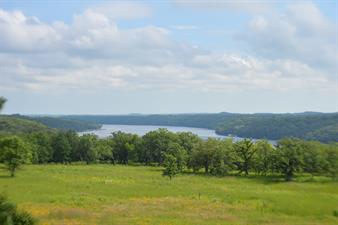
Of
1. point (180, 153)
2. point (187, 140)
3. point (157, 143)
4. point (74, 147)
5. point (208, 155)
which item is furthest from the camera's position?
point (74, 147)

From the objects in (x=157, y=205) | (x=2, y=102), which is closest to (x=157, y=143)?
(x=157, y=205)

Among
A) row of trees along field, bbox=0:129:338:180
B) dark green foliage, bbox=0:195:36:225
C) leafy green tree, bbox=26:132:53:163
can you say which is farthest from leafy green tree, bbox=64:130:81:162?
dark green foliage, bbox=0:195:36:225

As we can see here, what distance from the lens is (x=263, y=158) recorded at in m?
92.3

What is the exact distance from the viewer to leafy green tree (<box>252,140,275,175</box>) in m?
91.2

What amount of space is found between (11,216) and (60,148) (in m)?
108

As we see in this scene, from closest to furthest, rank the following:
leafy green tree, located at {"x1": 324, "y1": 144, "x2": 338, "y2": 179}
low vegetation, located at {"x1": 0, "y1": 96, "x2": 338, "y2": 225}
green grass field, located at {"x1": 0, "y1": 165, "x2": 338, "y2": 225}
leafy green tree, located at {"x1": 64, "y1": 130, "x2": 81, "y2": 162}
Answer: green grass field, located at {"x1": 0, "y1": 165, "x2": 338, "y2": 225} → low vegetation, located at {"x1": 0, "y1": 96, "x2": 338, "y2": 225} → leafy green tree, located at {"x1": 324, "y1": 144, "x2": 338, "y2": 179} → leafy green tree, located at {"x1": 64, "y1": 130, "x2": 81, "y2": 162}

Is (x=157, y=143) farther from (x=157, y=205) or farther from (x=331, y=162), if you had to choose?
(x=157, y=205)

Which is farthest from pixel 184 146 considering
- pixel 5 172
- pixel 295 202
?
pixel 295 202

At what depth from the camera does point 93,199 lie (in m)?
44.8

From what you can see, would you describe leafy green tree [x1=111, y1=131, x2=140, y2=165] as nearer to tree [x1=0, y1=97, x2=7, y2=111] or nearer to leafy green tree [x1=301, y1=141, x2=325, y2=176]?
leafy green tree [x1=301, y1=141, x2=325, y2=176]

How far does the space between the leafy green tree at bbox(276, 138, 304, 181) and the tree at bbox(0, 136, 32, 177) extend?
1797 inches

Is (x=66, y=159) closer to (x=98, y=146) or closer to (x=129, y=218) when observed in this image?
(x=98, y=146)

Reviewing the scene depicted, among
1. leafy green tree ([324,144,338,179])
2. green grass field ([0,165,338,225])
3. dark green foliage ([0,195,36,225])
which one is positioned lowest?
green grass field ([0,165,338,225])

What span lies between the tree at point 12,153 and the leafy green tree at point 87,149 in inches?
1976
